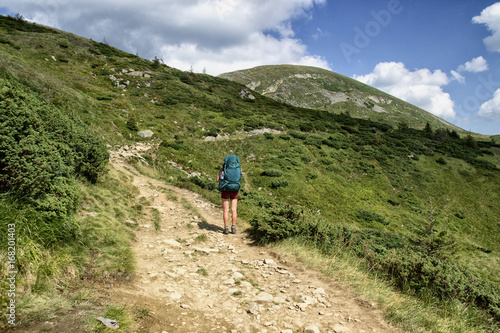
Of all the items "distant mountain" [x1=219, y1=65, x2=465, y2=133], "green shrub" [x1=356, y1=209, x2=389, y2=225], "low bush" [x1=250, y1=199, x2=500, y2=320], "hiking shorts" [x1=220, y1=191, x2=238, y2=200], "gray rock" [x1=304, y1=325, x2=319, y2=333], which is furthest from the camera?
"distant mountain" [x1=219, y1=65, x2=465, y2=133]

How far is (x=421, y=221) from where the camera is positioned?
939 inches

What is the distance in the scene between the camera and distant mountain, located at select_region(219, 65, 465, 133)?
11725 cm

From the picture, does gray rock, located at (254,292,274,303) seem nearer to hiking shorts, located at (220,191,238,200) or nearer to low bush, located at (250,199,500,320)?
low bush, located at (250,199,500,320)

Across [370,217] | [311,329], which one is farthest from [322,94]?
[311,329]

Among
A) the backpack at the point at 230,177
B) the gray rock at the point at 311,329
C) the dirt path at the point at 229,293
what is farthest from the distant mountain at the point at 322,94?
the gray rock at the point at 311,329

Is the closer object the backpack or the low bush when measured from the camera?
the low bush

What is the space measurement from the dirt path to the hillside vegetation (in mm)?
688

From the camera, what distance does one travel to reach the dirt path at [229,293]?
3.31 m

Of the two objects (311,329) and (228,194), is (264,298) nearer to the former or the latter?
(311,329)

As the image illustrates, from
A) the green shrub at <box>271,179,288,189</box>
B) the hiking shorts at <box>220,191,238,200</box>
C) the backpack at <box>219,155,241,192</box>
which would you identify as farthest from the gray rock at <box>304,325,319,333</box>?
the green shrub at <box>271,179,288,189</box>

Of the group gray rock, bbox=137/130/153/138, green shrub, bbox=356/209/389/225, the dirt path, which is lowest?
green shrub, bbox=356/209/389/225

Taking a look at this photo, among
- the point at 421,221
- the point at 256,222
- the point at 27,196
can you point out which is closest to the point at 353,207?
the point at 421,221

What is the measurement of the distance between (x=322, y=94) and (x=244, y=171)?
390 ft

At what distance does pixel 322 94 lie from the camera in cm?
13162
